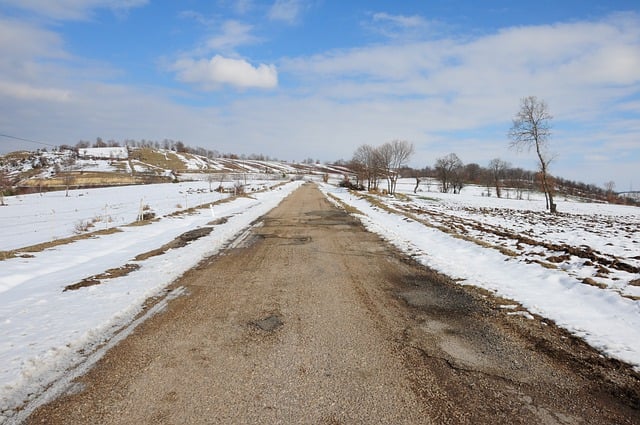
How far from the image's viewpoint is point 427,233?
13.6m

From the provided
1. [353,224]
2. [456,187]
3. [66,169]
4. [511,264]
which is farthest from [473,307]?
[66,169]

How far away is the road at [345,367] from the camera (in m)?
2.88

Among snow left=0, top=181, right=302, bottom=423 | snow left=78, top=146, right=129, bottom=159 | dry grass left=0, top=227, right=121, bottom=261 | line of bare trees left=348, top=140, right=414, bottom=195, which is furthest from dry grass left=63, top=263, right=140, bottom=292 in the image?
snow left=78, top=146, right=129, bottom=159

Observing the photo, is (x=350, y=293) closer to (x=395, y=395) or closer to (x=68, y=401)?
(x=395, y=395)

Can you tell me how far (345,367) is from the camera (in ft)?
11.8

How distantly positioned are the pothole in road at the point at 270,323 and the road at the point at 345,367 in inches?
1.0

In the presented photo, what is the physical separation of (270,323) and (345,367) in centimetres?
149

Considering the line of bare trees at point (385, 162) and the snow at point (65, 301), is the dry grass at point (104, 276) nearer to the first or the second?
the snow at point (65, 301)

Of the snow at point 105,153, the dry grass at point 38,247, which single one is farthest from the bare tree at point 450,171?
the snow at point 105,153

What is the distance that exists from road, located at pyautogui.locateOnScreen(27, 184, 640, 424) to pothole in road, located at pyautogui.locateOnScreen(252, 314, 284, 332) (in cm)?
3

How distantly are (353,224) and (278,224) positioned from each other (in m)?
3.36

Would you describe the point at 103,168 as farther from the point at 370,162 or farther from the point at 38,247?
the point at 38,247

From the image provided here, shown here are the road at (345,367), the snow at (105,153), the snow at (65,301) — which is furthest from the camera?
the snow at (105,153)

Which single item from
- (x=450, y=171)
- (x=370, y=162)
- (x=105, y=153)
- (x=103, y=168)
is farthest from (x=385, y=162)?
(x=105, y=153)
